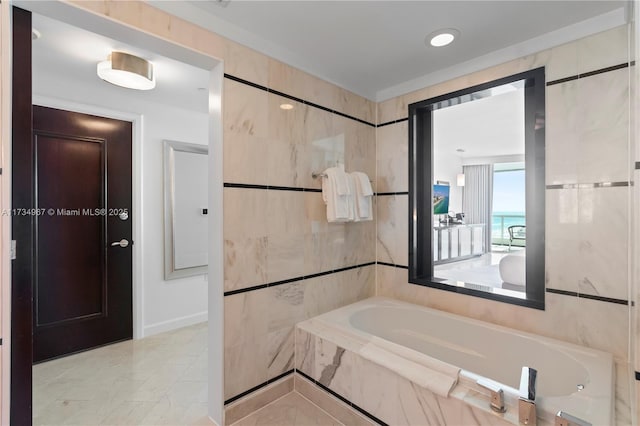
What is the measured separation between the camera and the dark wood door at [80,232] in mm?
2406

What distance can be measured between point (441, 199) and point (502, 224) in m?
1.68

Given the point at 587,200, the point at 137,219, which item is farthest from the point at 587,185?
the point at 137,219

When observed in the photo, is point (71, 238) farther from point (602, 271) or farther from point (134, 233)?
point (602, 271)

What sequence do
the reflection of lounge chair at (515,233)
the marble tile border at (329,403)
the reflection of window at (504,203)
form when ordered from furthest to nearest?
the reflection of window at (504,203) → the reflection of lounge chair at (515,233) → the marble tile border at (329,403)

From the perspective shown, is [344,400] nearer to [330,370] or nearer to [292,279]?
[330,370]

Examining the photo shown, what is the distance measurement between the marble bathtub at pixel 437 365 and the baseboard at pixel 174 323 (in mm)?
1645

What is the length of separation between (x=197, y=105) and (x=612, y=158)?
3.38 metres

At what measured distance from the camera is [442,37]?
1.83 meters

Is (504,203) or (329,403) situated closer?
(329,403)

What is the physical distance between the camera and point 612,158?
5.30 ft

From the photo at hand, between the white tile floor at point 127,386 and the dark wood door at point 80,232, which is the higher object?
the dark wood door at point 80,232

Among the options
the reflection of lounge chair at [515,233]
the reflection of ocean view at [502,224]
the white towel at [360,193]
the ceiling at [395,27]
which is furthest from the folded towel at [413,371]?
the reflection of ocean view at [502,224]

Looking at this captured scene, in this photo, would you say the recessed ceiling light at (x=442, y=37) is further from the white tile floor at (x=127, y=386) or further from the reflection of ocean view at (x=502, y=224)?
the reflection of ocean view at (x=502, y=224)

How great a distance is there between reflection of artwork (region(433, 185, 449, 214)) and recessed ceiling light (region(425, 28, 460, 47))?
15.6 ft
